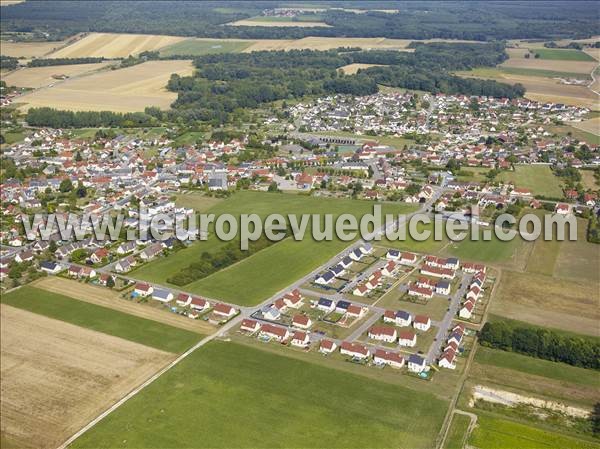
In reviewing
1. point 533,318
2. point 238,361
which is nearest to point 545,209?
point 533,318

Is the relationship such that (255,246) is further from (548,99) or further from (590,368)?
(548,99)

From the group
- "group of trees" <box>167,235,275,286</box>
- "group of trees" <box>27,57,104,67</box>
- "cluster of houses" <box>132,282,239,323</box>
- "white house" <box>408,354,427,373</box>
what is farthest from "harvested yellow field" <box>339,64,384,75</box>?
"white house" <box>408,354,427,373</box>

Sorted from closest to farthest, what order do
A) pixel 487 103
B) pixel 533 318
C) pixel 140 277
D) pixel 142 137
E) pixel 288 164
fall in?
pixel 533 318 < pixel 140 277 < pixel 288 164 < pixel 142 137 < pixel 487 103

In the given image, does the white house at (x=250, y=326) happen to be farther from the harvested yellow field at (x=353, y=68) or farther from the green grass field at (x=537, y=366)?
the harvested yellow field at (x=353, y=68)

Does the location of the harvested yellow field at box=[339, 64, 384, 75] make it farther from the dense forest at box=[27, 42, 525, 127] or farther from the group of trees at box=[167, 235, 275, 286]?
the group of trees at box=[167, 235, 275, 286]

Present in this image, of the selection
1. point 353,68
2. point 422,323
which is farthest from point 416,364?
point 353,68

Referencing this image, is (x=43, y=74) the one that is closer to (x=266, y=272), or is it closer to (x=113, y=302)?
(x=113, y=302)
